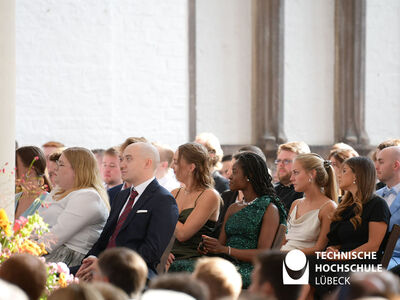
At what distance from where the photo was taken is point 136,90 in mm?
8625

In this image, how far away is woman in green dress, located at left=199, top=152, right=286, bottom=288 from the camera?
4.60 meters

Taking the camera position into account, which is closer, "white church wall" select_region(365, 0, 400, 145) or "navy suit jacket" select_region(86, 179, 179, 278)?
"navy suit jacket" select_region(86, 179, 179, 278)

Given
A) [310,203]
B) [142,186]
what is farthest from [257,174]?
[142,186]

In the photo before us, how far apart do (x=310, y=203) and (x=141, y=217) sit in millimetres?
Answer: 1231

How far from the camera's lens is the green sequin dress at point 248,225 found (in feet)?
15.2

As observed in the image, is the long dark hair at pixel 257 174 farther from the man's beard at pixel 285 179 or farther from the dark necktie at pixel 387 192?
the man's beard at pixel 285 179

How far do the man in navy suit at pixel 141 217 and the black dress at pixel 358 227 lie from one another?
1046 millimetres

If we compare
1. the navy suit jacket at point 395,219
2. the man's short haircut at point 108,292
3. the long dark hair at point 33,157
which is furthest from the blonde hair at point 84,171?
the man's short haircut at point 108,292

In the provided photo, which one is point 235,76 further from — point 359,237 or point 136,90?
point 359,237

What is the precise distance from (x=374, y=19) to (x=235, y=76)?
212cm

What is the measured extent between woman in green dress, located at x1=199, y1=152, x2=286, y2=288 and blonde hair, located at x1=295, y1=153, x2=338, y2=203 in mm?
314

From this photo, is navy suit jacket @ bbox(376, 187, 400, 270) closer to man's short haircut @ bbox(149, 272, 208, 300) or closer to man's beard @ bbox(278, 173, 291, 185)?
man's beard @ bbox(278, 173, 291, 185)

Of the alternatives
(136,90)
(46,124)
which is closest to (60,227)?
(46,124)

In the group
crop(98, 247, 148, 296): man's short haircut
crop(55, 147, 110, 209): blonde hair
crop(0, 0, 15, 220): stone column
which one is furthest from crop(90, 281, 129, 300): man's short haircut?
crop(55, 147, 110, 209): blonde hair
